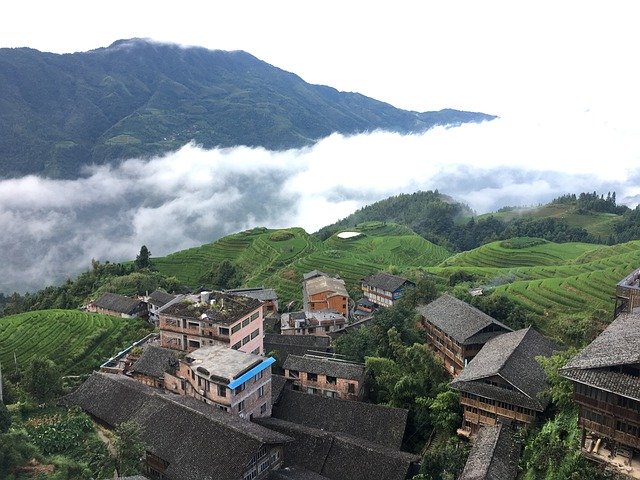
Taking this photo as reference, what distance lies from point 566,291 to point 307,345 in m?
20.0

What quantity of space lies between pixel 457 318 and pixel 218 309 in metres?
15.2

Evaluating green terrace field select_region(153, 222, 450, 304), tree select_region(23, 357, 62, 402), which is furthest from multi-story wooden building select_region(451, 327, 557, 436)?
green terrace field select_region(153, 222, 450, 304)

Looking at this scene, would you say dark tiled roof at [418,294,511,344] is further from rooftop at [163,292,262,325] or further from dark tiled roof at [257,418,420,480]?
rooftop at [163,292,262,325]

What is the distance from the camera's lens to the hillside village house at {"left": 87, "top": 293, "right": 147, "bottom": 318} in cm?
5503

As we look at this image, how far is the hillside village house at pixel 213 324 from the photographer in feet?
113

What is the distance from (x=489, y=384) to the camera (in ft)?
81.9

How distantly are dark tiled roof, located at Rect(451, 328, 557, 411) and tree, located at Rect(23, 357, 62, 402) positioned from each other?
22408 mm

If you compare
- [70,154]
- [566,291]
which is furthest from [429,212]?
[70,154]

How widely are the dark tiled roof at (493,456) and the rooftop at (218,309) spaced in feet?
56.0

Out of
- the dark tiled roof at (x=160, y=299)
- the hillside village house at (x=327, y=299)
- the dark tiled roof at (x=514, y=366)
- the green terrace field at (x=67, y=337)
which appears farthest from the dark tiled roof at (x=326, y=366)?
the dark tiled roof at (x=160, y=299)

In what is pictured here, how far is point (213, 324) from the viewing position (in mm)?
34438

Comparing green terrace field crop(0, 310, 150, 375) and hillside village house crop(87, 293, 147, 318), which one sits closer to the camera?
green terrace field crop(0, 310, 150, 375)

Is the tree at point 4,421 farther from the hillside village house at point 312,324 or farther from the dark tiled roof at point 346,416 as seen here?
the hillside village house at point 312,324

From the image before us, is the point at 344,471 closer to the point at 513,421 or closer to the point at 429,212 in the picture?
the point at 513,421
